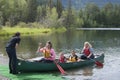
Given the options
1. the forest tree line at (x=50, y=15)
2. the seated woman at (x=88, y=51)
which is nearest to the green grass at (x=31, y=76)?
the seated woman at (x=88, y=51)

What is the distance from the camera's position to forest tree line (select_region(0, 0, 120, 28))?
93.5 meters

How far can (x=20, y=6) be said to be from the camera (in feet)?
341

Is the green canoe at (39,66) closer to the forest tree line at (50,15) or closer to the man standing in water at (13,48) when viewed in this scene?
the man standing in water at (13,48)

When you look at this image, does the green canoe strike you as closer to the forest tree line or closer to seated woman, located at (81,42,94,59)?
seated woman, located at (81,42,94,59)

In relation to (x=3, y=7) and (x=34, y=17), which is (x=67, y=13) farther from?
(x=3, y=7)

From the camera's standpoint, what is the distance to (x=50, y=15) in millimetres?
111250

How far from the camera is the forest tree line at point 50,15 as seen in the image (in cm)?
9350

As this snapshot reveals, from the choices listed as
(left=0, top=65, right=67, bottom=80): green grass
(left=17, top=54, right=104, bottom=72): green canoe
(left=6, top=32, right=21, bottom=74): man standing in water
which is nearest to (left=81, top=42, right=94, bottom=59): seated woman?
(left=17, top=54, right=104, bottom=72): green canoe

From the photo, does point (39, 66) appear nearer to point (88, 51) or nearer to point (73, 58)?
point (73, 58)

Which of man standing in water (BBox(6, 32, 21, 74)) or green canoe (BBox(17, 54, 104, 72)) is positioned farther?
green canoe (BBox(17, 54, 104, 72))

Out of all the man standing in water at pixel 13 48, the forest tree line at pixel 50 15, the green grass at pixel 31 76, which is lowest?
the forest tree line at pixel 50 15

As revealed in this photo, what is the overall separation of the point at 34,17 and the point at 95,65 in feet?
296

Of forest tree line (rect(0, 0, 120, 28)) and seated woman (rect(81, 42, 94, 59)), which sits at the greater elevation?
seated woman (rect(81, 42, 94, 59))

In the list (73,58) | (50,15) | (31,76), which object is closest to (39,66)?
(31,76)
